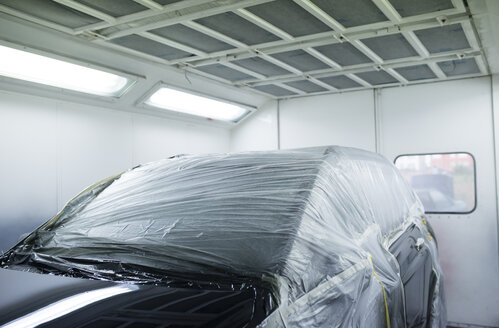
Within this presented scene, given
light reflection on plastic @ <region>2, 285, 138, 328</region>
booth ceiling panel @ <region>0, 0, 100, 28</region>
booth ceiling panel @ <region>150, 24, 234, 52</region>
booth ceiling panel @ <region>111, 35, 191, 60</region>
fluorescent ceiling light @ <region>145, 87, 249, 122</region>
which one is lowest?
light reflection on plastic @ <region>2, 285, 138, 328</region>

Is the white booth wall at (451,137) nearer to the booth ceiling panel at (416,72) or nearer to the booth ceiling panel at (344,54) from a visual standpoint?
the booth ceiling panel at (416,72)

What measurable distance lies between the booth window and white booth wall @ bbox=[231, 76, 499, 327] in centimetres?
7

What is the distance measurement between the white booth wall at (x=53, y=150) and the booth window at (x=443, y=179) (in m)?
2.89

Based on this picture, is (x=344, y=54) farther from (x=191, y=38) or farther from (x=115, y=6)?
(x=115, y=6)

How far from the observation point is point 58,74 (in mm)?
3748

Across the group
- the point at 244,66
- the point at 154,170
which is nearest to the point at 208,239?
the point at 154,170

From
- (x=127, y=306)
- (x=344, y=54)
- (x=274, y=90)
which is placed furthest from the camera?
(x=274, y=90)

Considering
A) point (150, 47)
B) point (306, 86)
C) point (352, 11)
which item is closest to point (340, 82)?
point (306, 86)

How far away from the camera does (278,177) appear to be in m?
2.23

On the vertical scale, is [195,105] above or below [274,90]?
below

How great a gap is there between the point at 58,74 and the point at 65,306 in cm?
273

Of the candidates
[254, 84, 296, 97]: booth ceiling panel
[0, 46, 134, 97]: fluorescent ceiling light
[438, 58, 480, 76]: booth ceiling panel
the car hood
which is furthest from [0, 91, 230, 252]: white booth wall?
[438, 58, 480, 76]: booth ceiling panel

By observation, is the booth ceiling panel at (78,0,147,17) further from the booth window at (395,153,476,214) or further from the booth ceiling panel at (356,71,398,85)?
the booth window at (395,153,476,214)

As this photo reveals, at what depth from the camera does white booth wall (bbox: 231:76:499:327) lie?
4.72m
